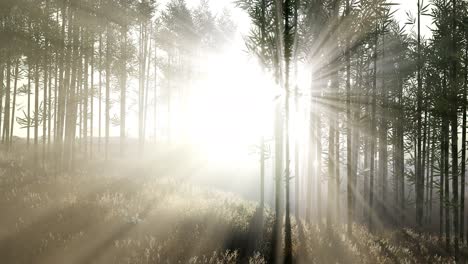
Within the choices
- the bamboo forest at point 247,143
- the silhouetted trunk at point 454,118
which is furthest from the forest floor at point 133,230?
the silhouetted trunk at point 454,118

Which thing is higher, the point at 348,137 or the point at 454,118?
the point at 454,118

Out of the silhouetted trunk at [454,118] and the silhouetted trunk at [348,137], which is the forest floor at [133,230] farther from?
the silhouetted trunk at [454,118]

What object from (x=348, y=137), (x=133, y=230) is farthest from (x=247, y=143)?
(x=133, y=230)

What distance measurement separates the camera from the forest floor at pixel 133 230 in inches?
234

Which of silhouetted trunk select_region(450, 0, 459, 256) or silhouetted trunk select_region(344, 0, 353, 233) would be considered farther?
silhouetted trunk select_region(450, 0, 459, 256)

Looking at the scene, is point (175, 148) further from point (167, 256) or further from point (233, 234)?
point (167, 256)

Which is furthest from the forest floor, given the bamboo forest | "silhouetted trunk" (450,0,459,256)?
"silhouetted trunk" (450,0,459,256)

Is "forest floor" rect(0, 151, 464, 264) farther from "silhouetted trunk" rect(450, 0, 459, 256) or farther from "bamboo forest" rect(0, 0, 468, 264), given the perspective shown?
"silhouetted trunk" rect(450, 0, 459, 256)

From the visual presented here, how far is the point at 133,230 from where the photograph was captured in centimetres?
709

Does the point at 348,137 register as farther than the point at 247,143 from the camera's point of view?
No

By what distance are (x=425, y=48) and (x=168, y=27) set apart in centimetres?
2049

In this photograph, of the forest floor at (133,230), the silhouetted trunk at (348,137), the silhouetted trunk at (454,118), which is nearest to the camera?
the forest floor at (133,230)

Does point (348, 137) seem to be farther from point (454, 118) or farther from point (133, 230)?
point (133, 230)

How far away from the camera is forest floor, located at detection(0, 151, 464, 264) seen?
595 cm
